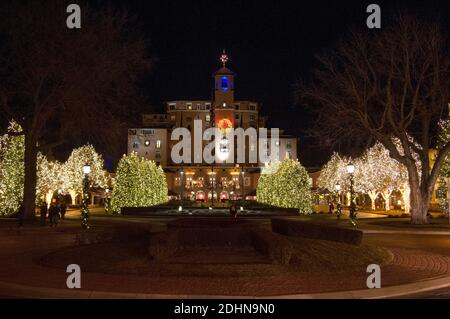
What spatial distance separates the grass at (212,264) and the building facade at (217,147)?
99487 mm

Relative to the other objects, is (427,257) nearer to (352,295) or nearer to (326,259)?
(326,259)

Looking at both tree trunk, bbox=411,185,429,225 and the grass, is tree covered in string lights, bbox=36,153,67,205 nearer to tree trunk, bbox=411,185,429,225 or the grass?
tree trunk, bbox=411,185,429,225

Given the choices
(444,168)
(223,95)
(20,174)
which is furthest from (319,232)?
(223,95)

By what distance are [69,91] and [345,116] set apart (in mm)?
20613

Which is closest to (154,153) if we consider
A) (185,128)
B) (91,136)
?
(185,128)

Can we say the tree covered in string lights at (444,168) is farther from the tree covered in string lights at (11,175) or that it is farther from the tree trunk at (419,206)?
the tree covered in string lights at (11,175)

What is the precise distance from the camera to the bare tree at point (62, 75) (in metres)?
34.1

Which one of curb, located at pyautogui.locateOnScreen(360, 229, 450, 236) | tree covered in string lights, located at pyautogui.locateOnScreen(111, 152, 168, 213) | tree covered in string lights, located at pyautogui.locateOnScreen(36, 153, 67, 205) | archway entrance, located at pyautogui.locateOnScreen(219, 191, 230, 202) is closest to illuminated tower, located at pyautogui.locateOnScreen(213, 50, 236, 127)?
archway entrance, located at pyautogui.locateOnScreen(219, 191, 230, 202)

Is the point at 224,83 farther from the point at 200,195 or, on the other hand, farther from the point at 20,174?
the point at 20,174

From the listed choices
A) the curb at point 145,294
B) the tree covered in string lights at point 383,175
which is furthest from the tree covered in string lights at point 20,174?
the tree covered in string lights at point 383,175

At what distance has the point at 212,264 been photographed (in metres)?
16.5

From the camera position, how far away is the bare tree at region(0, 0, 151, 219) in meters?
34.1

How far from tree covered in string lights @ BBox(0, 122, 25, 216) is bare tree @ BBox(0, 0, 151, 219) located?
10050 mm

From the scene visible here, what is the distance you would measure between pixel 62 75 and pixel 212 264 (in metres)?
22.9
